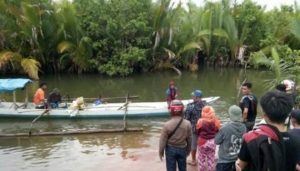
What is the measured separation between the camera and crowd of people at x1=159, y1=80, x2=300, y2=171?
3383 millimetres

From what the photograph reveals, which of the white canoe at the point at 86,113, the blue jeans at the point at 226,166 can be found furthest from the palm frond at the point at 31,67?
the blue jeans at the point at 226,166

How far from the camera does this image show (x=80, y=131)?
45.3 ft

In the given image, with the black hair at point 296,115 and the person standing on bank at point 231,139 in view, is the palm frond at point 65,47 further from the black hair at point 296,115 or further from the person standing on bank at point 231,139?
the black hair at point 296,115

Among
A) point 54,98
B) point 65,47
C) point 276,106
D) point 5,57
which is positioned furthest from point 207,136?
point 5,57

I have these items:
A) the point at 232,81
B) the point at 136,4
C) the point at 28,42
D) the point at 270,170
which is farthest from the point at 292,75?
the point at 28,42

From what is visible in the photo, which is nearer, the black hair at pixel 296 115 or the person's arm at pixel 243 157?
the person's arm at pixel 243 157

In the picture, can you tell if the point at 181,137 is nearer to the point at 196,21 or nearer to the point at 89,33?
the point at 89,33

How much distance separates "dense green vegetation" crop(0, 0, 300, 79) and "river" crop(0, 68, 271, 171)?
239 cm

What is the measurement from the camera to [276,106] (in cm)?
340

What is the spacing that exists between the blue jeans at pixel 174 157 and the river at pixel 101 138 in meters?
2.24

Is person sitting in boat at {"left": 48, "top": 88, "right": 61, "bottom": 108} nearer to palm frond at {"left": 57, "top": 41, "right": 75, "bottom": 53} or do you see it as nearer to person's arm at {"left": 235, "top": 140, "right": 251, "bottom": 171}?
palm frond at {"left": 57, "top": 41, "right": 75, "bottom": 53}

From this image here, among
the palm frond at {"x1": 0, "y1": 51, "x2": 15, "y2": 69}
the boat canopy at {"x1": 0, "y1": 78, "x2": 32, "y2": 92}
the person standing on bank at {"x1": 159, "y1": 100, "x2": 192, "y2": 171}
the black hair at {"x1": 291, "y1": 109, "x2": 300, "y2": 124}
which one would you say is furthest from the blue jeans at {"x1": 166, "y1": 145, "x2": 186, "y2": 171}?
the palm frond at {"x1": 0, "y1": 51, "x2": 15, "y2": 69}

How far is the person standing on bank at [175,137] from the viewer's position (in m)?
6.78

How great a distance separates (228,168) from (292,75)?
673cm
